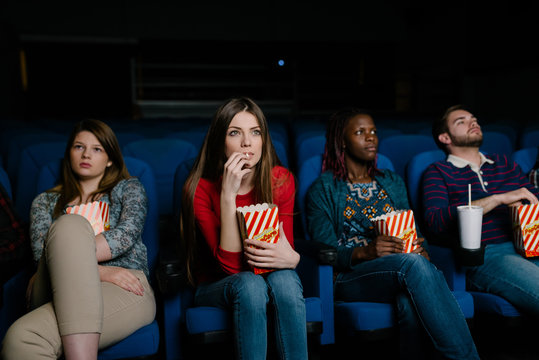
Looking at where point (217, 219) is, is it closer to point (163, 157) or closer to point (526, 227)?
point (526, 227)

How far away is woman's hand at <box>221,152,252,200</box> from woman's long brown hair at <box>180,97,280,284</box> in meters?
0.13

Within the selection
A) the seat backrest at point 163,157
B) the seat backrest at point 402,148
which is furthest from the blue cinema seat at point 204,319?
the seat backrest at point 163,157

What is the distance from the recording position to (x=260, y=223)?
137 cm

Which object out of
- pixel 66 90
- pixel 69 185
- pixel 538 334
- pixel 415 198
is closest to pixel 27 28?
pixel 66 90

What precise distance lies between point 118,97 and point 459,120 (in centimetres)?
900

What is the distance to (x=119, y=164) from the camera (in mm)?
1936

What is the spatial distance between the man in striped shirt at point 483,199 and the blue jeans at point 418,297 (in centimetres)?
27

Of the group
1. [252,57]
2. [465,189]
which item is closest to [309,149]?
[465,189]

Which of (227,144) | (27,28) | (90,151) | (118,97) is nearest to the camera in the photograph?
(227,144)

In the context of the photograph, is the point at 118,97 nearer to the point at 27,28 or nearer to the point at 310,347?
the point at 27,28

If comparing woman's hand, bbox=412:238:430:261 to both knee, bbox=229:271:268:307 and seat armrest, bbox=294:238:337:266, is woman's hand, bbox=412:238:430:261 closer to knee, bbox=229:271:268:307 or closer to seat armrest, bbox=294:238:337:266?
seat armrest, bbox=294:238:337:266

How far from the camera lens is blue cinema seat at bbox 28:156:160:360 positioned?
4.66 feet

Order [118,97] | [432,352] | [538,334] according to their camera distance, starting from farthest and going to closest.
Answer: [118,97]
[538,334]
[432,352]

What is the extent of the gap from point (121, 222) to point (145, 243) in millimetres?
187
